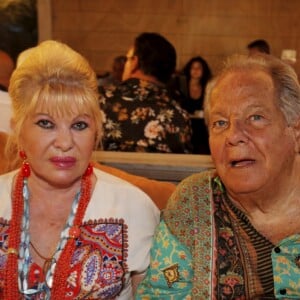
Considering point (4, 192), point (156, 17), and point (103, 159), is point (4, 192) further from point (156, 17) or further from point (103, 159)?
point (156, 17)

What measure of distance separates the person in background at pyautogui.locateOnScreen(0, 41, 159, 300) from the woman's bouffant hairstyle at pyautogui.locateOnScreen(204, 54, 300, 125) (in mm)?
414

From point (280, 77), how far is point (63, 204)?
732 mm

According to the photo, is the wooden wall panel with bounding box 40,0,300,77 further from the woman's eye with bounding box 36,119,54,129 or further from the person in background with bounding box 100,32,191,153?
the woman's eye with bounding box 36,119,54,129

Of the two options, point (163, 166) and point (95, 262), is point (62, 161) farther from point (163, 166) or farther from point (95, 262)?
point (163, 166)

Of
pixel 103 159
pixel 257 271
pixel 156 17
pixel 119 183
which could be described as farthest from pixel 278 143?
pixel 156 17

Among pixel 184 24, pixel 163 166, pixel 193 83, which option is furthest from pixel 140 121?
pixel 184 24

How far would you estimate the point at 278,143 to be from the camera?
155 cm

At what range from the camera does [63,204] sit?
169 cm

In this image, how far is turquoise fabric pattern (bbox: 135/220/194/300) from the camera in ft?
5.28

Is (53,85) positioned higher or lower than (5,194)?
higher

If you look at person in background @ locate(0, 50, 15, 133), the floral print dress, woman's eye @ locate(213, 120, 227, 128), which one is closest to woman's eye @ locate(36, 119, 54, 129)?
woman's eye @ locate(213, 120, 227, 128)

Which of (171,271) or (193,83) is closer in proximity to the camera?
(171,271)

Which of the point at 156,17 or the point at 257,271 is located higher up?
the point at 156,17

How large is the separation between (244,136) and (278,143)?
0.10 metres
